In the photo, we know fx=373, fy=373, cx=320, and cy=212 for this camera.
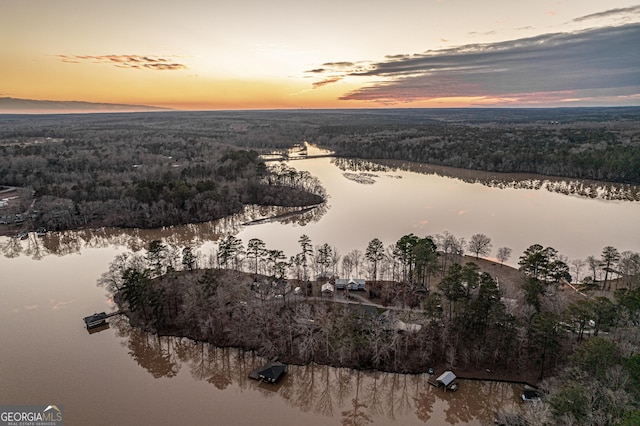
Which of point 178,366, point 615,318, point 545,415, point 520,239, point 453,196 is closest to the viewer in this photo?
point 545,415

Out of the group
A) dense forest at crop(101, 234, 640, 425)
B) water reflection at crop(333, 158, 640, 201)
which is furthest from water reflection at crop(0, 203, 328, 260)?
water reflection at crop(333, 158, 640, 201)

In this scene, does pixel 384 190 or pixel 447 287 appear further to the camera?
pixel 384 190

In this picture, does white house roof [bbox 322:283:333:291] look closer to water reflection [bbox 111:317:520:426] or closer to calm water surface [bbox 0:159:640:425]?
water reflection [bbox 111:317:520:426]

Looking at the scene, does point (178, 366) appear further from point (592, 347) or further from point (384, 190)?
point (384, 190)

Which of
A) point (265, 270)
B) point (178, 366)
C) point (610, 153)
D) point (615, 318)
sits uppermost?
point (610, 153)

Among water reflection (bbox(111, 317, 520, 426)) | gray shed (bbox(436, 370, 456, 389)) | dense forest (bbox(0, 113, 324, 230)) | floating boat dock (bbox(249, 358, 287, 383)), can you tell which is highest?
dense forest (bbox(0, 113, 324, 230))

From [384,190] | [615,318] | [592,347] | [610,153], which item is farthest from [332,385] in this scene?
[610,153]

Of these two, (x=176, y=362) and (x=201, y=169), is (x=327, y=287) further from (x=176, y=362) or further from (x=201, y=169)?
(x=201, y=169)

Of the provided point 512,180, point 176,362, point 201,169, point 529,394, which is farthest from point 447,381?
point 512,180
